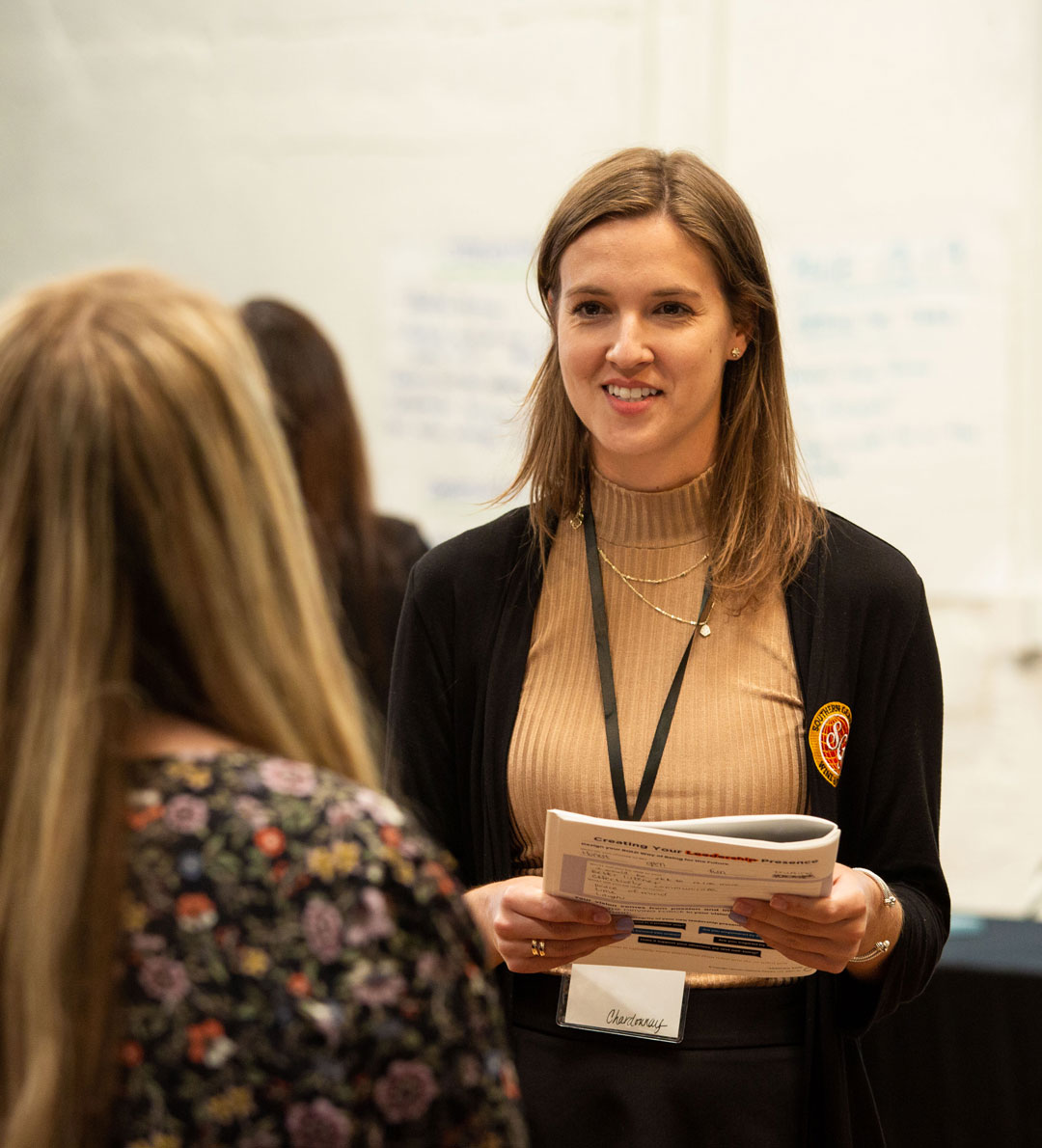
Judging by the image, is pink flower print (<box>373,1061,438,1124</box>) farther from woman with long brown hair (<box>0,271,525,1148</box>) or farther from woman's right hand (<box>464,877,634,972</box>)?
woman's right hand (<box>464,877,634,972</box>)

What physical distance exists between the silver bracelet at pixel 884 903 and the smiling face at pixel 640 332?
53 centimetres

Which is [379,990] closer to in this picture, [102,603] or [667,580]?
[102,603]

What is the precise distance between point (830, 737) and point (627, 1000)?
36cm

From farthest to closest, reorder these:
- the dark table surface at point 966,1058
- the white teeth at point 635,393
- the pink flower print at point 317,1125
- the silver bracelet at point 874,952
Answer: the dark table surface at point 966,1058, the white teeth at point 635,393, the silver bracelet at point 874,952, the pink flower print at point 317,1125

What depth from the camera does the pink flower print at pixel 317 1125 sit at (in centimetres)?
72

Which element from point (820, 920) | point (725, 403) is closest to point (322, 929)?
point (820, 920)

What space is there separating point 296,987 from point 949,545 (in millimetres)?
2738

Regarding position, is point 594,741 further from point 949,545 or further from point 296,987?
point 949,545

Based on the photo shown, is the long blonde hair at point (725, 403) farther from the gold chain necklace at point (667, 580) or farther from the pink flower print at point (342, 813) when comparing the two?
the pink flower print at point (342, 813)

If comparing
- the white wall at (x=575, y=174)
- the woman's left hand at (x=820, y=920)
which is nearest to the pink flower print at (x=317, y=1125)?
the woman's left hand at (x=820, y=920)

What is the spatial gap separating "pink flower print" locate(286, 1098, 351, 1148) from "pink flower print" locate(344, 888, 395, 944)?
0.09 metres

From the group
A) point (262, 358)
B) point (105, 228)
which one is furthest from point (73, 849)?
point (105, 228)

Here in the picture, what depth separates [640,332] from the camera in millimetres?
1477

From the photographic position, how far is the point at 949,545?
3.19 metres
